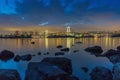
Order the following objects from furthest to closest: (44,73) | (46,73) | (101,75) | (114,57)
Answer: (114,57)
(101,75)
(44,73)
(46,73)

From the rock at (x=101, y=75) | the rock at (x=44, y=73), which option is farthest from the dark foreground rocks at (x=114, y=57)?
the rock at (x=44, y=73)

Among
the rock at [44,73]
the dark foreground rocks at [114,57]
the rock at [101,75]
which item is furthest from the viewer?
the dark foreground rocks at [114,57]

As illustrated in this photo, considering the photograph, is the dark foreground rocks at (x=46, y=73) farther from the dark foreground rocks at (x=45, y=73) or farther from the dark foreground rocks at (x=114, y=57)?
the dark foreground rocks at (x=114, y=57)

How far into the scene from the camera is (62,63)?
27594mm

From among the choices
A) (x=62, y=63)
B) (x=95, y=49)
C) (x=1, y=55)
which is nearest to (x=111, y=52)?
(x=95, y=49)

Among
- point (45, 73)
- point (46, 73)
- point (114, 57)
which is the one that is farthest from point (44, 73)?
point (114, 57)

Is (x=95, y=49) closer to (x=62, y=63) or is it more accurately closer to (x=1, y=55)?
(x=1, y=55)

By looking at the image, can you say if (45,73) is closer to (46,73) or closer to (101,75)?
(46,73)

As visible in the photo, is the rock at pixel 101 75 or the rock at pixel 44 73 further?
the rock at pixel 101 75

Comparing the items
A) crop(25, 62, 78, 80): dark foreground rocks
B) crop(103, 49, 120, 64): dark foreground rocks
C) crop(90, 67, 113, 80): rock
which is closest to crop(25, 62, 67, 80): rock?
crop(25, 62, 78, 80): dark foreground rocks

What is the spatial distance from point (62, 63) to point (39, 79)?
26.5 ft

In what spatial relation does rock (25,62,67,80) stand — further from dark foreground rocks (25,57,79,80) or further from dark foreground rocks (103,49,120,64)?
dark foreground rocks (103,49,120,64)

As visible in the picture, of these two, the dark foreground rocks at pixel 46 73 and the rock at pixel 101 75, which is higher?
the dark foreground rocks at pixel 46 73

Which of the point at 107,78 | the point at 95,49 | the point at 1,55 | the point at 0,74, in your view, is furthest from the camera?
the point at 95,49
